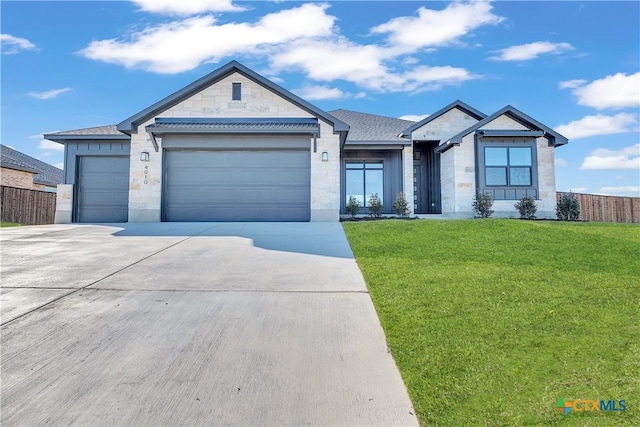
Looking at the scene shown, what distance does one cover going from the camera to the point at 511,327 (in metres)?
3.40

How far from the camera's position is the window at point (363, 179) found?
16406mm

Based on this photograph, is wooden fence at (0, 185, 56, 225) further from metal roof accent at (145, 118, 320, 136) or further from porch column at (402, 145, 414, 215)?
porch column at (402, 145, 414, 215)

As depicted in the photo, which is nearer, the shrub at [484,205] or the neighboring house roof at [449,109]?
the shrub at [484,205]

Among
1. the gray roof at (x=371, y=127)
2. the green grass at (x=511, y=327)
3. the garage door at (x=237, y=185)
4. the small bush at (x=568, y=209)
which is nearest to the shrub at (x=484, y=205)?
the small bush at (x=568, y=209)

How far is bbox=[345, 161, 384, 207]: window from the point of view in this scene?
1641 centimetres

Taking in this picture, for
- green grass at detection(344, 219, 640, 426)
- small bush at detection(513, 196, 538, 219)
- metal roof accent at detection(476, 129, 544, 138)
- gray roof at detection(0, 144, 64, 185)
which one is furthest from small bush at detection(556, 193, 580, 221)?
gray roof at detection(0, 144, 64, 185)

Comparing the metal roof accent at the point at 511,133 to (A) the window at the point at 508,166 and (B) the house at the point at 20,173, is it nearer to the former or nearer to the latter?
(A) the window at the point at 508,166

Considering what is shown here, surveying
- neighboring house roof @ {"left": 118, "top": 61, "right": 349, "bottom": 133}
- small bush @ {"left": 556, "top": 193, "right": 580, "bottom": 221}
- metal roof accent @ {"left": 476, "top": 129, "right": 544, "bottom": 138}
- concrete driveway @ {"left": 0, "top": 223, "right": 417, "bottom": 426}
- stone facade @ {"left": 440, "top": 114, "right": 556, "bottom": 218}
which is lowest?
concrete driveway @ {"left": 0, "top": 223, "right": 417, "bottom": 426}

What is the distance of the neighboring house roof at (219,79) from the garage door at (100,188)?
91.8 inches

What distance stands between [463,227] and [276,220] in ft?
20.5

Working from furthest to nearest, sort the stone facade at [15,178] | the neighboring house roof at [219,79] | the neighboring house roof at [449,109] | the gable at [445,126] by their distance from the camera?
the stone facade at [15,178]
the gable at [445,126]
the neighboring house roof at [449,109]
the neighboring house roof at [219,79]

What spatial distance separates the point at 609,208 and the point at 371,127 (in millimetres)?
11489

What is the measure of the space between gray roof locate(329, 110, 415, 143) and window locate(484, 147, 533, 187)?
3.63 metres

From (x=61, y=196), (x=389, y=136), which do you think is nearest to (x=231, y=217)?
(x=61, y=196)
